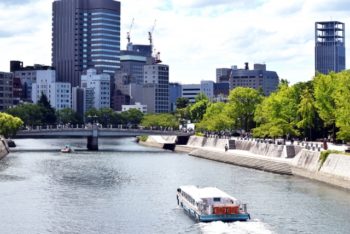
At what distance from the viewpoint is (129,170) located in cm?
9856

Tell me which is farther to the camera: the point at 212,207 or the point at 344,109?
the point at 344,109

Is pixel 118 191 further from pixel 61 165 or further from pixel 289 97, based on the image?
pixel 289 97

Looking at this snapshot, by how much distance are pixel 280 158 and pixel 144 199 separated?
35.6m

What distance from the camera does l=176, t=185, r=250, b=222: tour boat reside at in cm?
5347

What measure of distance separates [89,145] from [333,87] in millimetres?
68208

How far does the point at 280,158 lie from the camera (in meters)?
98.6

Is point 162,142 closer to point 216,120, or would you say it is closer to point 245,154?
point 216,120

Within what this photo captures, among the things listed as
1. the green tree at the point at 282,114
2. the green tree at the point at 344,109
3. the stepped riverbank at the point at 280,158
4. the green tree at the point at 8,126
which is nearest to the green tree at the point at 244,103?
the stepped riverbank at the point at 280,158

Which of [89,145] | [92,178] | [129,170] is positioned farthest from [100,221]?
[89,145]

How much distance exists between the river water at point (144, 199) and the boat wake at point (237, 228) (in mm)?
69

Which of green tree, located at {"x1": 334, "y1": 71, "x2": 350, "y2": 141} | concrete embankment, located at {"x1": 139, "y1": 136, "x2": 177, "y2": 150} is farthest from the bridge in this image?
green tree, located at {"x1": 334, "y1": 71, "x2": 350, "y2": 141}

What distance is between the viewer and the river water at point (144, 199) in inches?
2077

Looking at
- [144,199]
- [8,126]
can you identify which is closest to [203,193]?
[144,199]

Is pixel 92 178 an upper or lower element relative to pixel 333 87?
lower
